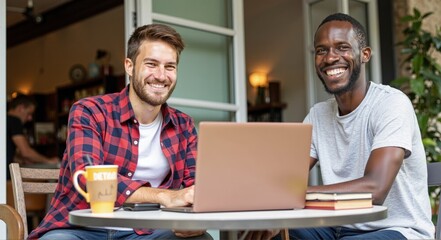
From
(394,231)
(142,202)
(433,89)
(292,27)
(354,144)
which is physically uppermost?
(292,27)

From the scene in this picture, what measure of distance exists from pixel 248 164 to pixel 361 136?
2.67ft

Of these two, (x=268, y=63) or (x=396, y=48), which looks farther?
(x=268, y=63)

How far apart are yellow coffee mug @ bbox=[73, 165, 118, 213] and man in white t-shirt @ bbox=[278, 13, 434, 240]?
2.68 feet

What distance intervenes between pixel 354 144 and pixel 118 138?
0.80 meters

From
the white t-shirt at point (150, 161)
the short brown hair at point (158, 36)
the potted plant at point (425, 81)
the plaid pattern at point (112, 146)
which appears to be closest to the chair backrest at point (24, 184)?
the plaid pattern at point (112, 146)

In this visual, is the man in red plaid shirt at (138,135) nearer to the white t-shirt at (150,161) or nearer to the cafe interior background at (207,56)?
the white t-shirt at (150,161)

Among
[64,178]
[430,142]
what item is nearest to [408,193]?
[64,178]

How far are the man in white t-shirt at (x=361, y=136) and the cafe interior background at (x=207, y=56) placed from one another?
5.23 feet

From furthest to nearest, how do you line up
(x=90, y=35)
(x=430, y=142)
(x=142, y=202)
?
(x=90, y=35)
(x=430, y=142)
(x=142, y=202)

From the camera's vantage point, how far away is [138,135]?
2199 millimetres

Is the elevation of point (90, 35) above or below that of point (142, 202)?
above

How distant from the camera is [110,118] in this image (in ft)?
7.08

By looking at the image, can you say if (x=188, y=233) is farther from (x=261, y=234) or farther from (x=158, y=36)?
(x=158, y=36)

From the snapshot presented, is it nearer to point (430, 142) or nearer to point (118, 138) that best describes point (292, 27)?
point (430, 142)
